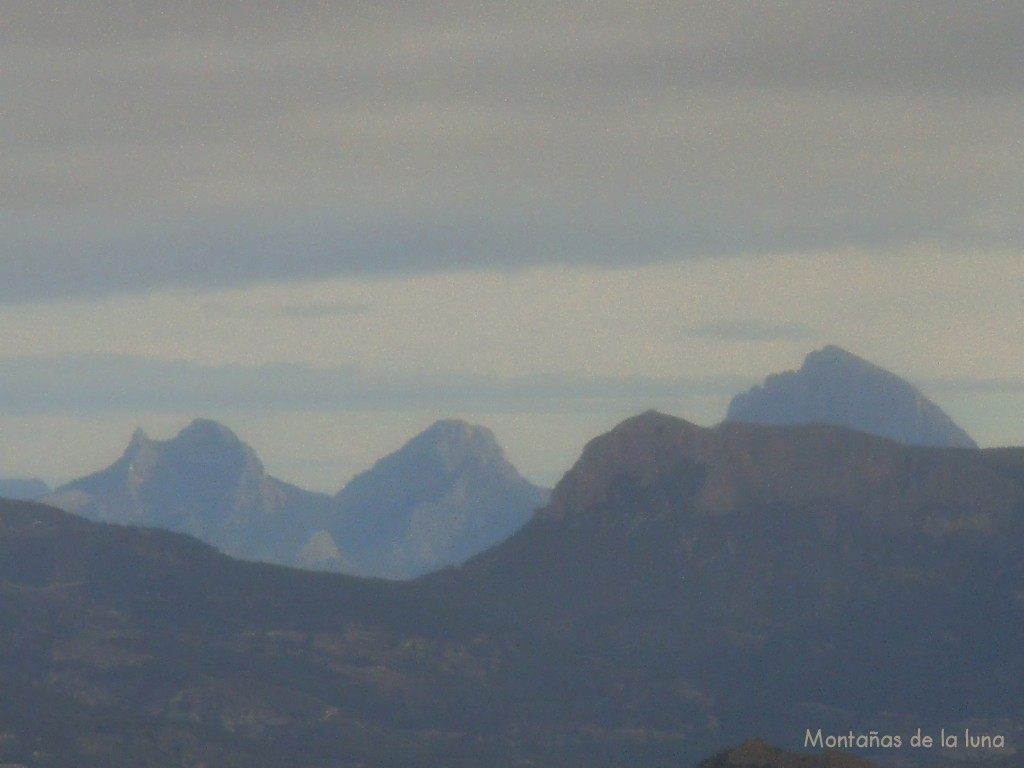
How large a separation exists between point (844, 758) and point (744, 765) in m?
8.25

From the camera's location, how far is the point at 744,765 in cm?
18538

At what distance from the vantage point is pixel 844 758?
599 feet
